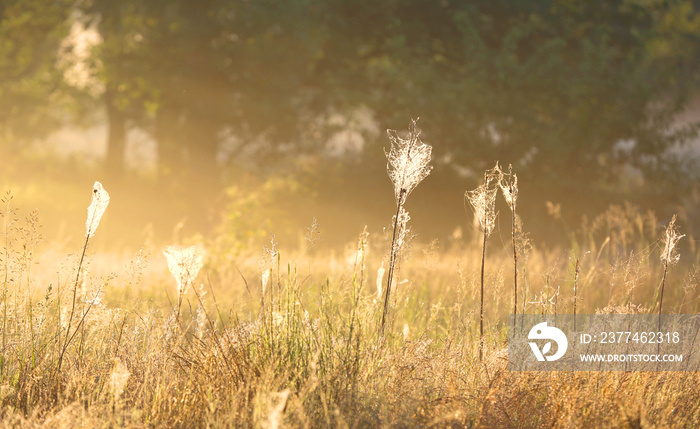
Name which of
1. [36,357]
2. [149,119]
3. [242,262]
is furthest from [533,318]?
[149,119]

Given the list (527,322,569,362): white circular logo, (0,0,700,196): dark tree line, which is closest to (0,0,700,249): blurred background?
(0,0,700,196): dark tree line

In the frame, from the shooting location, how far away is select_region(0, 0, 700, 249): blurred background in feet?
45.1

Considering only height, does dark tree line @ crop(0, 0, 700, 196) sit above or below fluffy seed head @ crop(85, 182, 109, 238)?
above

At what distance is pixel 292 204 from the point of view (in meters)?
15.1

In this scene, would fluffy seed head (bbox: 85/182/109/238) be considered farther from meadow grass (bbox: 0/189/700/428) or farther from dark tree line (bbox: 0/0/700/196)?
dark tree line (bbox: 0/0/700/196)

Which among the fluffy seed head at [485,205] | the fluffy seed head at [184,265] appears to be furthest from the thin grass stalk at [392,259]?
the fluffy seed head at [184,265]

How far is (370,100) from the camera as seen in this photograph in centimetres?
1457

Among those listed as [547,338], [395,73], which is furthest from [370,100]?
[547,338]

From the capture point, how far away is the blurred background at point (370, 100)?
13758mm

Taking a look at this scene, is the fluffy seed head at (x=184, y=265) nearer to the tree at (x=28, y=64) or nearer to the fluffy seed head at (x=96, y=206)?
the fluffy seed head at (x=96, y=206)

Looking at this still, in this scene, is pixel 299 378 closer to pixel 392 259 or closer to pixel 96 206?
pixel 392 259

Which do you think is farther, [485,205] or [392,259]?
[485,205]

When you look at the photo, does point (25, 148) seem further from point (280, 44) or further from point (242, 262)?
point (242, 262)

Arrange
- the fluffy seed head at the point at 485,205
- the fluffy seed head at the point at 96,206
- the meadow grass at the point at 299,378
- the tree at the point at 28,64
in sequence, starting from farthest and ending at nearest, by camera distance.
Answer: the tree at the point at 28,64 < the fluffy seed head at the point at 485,205 < the fluffy seed head at the point at 96,206 < the meadow grass at the point at 299,378
